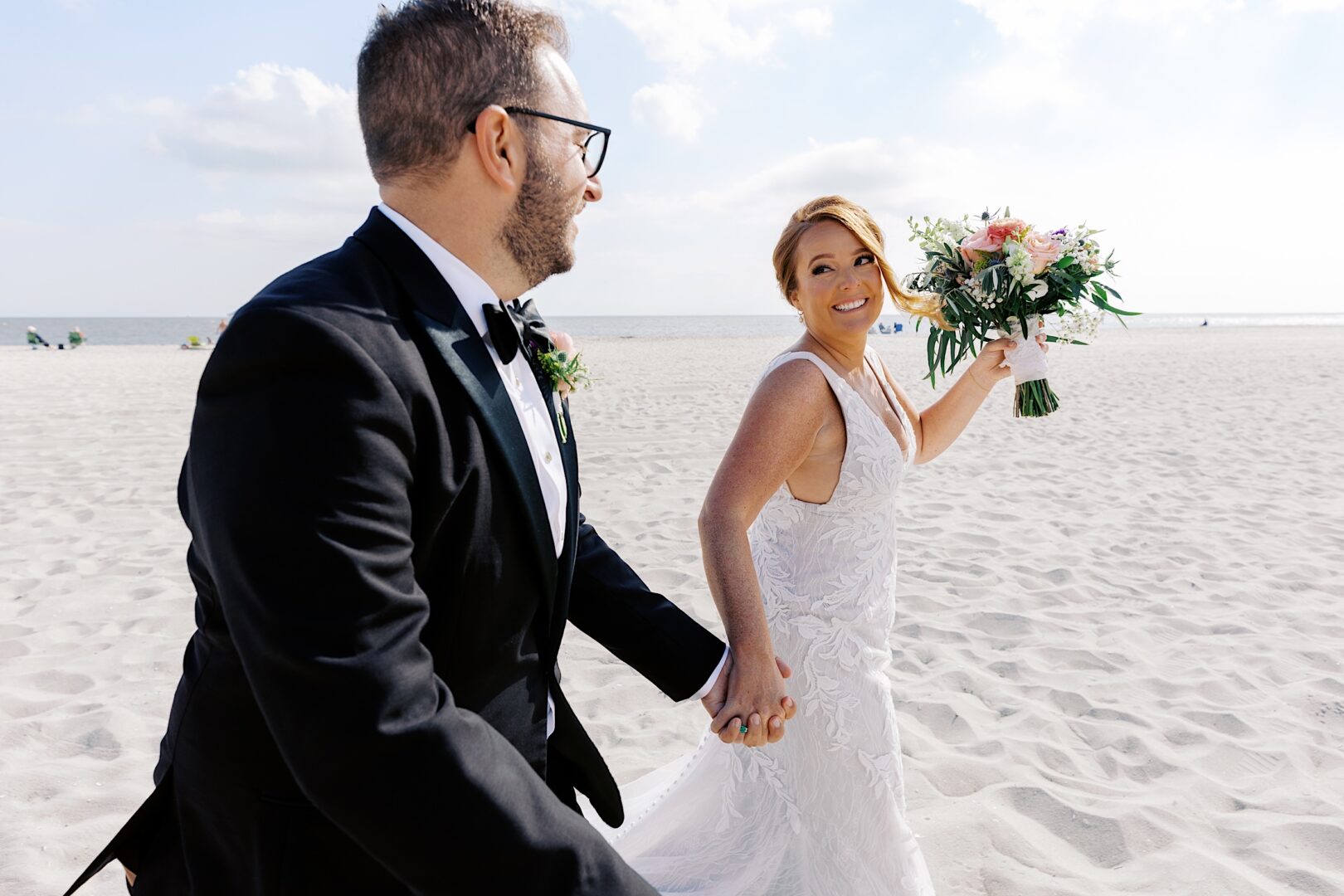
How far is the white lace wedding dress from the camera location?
275cm

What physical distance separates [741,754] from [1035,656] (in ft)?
8.75

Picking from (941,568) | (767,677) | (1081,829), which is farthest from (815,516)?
(941,568)

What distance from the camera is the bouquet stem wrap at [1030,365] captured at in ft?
11.4

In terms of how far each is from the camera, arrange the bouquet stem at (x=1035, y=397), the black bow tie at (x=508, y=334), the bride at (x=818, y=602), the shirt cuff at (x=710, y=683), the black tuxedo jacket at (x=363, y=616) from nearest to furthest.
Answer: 1. the black tuxedo jacket at (x=363, y=616)
2. the black bow tie at (x=508, y=334)
3. the shirt cuff at (x=710, y=683)
4. the bride at (x=818, y=602)
5. the bouquet stem at (x=1035, y=397)

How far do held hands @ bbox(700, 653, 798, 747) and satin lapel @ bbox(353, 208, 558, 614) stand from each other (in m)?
0.75

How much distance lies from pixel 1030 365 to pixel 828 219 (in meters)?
1.17

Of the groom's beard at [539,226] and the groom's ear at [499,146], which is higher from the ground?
the groom's ear at [499,146]

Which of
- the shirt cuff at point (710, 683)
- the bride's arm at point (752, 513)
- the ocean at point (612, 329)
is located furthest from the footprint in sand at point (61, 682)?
the ocean at point (612, 329)

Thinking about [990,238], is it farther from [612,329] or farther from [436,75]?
[612,329]

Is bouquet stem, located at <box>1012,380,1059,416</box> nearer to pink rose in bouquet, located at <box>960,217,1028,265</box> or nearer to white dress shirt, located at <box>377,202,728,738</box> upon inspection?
pink rose in bouquet, located at <box>960,217,1028,265</box>

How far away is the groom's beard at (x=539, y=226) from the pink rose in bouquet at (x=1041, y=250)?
7.90ft

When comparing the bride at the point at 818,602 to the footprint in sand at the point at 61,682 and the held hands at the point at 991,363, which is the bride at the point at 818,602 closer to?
the held hands at the point at 991,363

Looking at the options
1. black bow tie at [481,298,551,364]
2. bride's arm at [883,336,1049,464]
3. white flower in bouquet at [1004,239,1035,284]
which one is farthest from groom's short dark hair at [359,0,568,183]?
white flower in bouquet at [1004,239,1035,284]

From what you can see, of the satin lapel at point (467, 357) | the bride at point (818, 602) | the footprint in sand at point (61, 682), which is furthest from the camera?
the footprint in sand at point (61, 682)
